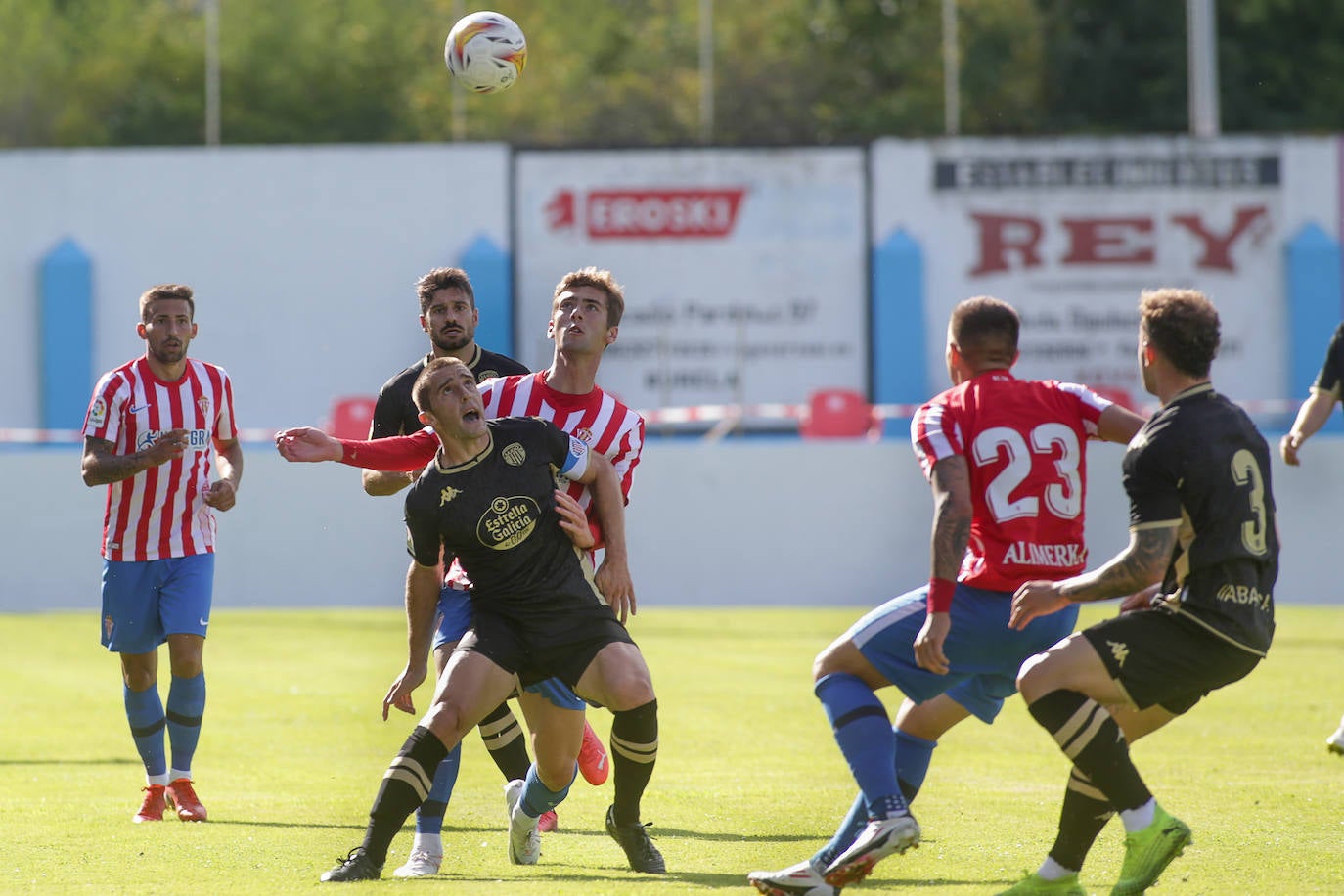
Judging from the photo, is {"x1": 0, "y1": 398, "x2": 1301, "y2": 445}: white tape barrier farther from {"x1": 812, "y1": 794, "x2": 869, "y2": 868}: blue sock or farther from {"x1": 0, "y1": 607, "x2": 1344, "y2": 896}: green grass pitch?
{"x1": 812, "y1": 794, "x2": 869, "y2": 868}: blue sock

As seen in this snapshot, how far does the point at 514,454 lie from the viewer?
6.19 meters

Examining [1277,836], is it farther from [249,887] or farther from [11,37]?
[11,37]

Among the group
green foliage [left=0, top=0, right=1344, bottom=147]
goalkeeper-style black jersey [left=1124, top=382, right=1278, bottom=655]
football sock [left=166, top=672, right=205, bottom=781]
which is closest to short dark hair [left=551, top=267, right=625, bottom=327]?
goalkeeper-style black jersey [left=1124, top=382, right=1278, bottom=655]

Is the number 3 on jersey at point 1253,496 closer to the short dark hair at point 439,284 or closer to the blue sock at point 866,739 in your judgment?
the blue sock at point 866,739

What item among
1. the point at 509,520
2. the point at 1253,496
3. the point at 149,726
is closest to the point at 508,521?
the point at 509,520

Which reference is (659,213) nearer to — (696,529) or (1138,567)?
(696,529)

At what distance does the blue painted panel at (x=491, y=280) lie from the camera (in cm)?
2886

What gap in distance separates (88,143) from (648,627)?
36.5 m

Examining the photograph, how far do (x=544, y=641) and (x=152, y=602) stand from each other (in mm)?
2526

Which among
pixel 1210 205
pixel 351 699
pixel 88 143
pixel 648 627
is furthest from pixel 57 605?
pixel 88 143

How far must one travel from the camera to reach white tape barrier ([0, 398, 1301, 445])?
2226 centimetres

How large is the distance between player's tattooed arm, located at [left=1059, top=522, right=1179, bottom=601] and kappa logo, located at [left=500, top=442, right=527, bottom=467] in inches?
72.2

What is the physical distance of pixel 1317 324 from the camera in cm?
2905

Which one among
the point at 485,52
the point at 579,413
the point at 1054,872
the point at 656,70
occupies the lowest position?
the point at 1054,872
